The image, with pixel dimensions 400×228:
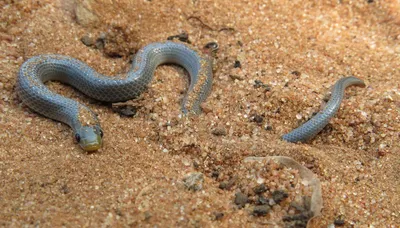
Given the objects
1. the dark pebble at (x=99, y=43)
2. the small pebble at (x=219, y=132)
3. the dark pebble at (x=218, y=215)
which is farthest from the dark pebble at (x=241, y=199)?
the dark pebble at (x=99, y=43)

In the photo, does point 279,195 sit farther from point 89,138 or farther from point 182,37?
point 182,37

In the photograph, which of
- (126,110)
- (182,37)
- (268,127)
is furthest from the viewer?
(182,37)

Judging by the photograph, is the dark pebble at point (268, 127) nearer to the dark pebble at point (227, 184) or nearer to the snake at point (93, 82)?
the snake at point (93, 82)

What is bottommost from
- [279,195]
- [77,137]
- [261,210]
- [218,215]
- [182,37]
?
[77,137]

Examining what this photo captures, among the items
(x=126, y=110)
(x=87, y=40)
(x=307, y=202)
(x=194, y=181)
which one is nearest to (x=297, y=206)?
(x=307, y=202)

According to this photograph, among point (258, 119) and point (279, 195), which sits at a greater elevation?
point (258, 119)

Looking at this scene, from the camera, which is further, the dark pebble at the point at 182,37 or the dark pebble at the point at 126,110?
the dark pebble at the point at 182,37
